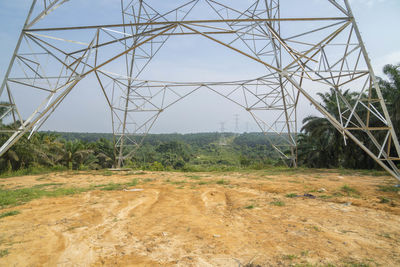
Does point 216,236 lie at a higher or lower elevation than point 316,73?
lower

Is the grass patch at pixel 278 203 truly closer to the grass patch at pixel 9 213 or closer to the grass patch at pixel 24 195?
the grass patch at pixel 9 213

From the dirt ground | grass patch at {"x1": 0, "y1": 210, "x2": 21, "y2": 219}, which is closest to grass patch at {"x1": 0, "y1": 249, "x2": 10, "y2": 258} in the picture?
the dirt ground

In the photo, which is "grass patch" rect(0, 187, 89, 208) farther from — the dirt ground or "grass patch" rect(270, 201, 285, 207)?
"grass patch" rect(270, 201, 285, 207)

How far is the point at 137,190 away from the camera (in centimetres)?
943

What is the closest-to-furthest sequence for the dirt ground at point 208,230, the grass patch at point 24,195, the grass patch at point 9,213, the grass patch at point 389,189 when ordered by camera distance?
the dirt ground at point 208,230 < the grass patch at point 9,213 < the grass patch at point 24,195 < the grass patch at point 389,189

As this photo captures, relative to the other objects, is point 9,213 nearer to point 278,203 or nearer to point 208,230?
point 208,230

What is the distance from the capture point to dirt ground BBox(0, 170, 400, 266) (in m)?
3.76

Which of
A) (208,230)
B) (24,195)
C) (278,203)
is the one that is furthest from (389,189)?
(24,195)

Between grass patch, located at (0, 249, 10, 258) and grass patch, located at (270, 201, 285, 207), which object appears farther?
grass patch, located at (270, 201, 285, 207)

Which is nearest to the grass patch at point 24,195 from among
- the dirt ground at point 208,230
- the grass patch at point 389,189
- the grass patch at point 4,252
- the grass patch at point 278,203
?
the dirt ground at point 208,230

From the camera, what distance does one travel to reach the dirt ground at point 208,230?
376 centimetres

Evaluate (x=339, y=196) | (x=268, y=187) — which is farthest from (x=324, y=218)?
(x=268, y=187)

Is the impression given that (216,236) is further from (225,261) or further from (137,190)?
(137,190)

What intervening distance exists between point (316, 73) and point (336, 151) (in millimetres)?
17022
